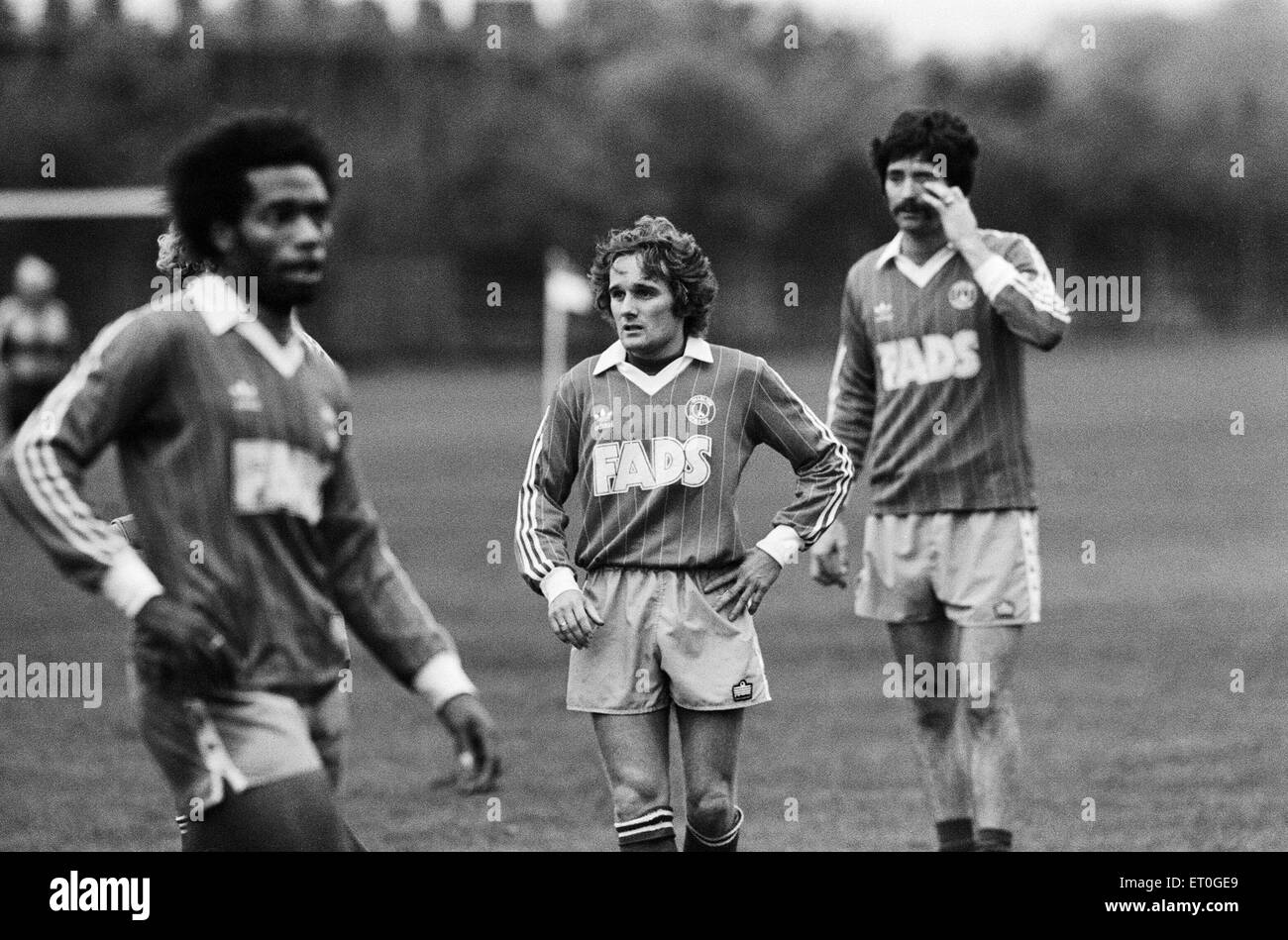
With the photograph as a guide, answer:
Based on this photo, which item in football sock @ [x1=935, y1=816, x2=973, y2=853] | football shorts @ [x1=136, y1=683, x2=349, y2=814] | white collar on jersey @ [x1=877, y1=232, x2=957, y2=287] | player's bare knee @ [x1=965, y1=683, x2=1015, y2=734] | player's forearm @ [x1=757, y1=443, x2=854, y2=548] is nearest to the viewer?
football shorts @ [x1=136, y1=683, x2=349, y2=814]

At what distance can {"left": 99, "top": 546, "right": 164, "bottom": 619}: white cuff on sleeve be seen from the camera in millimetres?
4082

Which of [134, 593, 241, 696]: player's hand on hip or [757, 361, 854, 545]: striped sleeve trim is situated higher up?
[757, 361, 854, 545]: striped sleeve trim

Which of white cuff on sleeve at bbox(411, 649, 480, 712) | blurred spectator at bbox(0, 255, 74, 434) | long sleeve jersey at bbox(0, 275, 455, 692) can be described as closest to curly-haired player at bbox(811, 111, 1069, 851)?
white cuff on sleeve at bbox(411, 649, 480, 712)

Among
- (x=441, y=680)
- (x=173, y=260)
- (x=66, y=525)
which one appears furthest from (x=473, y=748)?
(x=173, y=260)

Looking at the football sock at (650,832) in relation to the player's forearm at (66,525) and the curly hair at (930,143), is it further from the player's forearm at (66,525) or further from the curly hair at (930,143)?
the curly hair at (930,143)

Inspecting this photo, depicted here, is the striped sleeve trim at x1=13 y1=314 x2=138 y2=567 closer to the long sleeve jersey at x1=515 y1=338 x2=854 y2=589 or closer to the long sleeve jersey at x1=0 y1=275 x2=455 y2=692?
the long sleeve jersey at x1=0 y1=275 x2=455 y2=692

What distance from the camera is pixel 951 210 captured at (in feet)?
21.6

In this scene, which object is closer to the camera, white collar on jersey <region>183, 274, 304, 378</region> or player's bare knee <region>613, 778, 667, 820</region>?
white collar on jersey <region>183, 274, 304, 378</region>

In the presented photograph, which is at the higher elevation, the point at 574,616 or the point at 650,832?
the point at 574,616

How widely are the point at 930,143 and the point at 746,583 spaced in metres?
1.69

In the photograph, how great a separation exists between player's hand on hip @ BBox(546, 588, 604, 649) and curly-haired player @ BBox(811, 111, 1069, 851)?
131 cm

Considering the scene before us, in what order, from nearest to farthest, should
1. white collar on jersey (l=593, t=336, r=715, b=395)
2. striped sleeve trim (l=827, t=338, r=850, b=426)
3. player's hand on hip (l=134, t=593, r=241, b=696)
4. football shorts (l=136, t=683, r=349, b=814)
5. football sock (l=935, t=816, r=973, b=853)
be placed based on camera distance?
player's hand on hip (l=134, t=593, r=241, b=696) < football shorts (l=136, t=683, r=349, b=814) < white collar on jersey (l=593, t=336, r=715, b=395) < football sock (l=935, t=816, r=973, b=853) < striped sleeve trim (l=827, t=338, r=850, b=426)

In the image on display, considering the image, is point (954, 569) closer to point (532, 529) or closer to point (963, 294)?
Result: point (963, 294)
